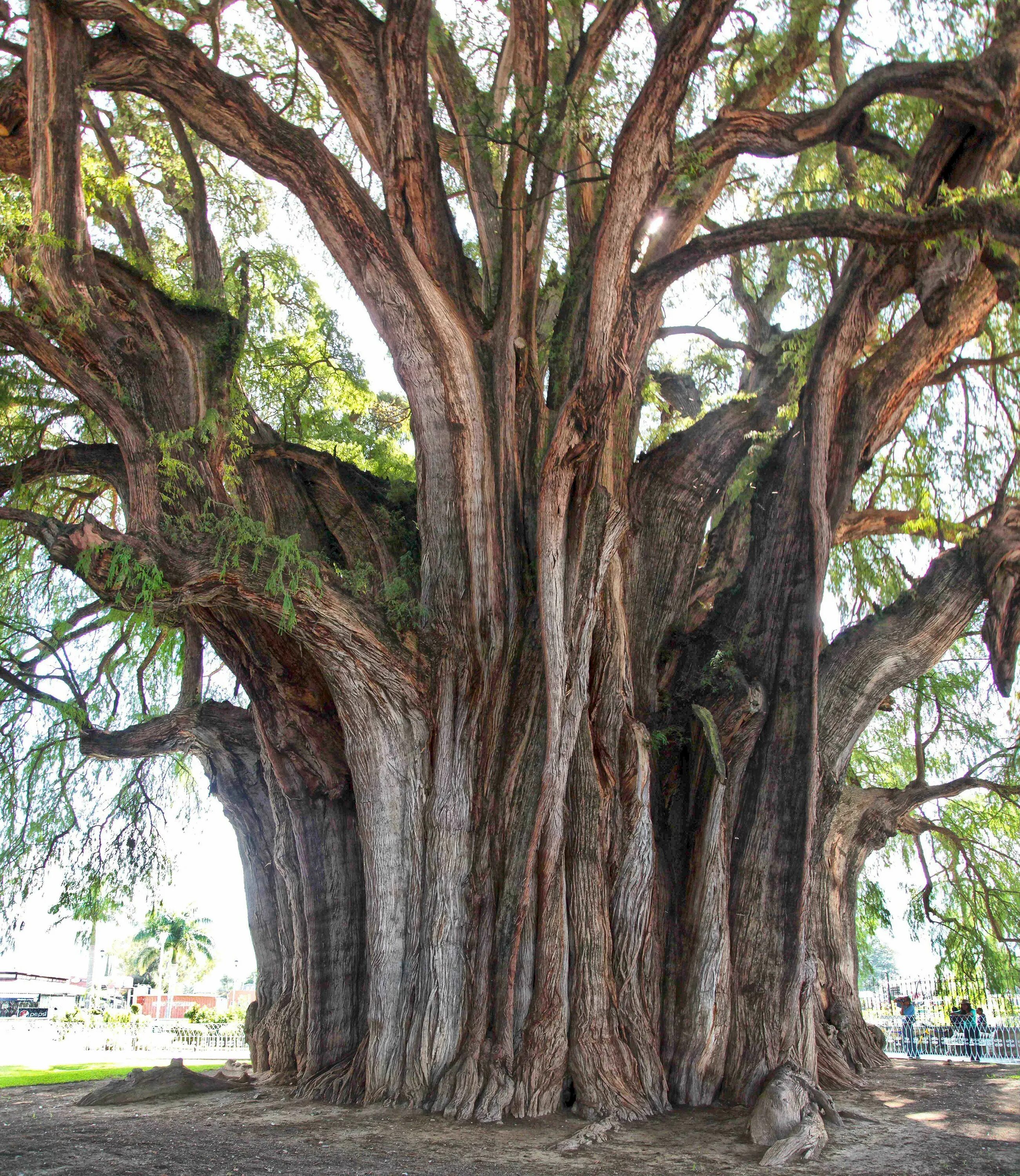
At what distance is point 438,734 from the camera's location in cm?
631

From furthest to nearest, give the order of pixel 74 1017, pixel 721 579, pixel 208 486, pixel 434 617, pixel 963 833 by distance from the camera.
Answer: pixel 74 1017
pixel 963 833
pixel 721 579
pixel 434 617
pixel 208 486

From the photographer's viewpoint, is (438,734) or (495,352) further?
(495,352)

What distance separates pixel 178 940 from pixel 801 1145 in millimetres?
35463

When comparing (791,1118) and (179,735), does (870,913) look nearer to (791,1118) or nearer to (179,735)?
(791,1118)

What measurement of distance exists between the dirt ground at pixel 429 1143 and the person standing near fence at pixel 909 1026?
6.40 metres

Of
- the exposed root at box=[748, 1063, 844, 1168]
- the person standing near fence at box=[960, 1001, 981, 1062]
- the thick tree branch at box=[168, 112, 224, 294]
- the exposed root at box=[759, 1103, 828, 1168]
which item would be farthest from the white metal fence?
the thick tree branch at box=[168, 112, 224, 294]

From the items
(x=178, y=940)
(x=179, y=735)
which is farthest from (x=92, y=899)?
(x=178, y=940)

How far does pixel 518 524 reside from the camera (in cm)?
676

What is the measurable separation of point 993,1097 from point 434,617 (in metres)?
5.24

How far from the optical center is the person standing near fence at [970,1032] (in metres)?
11.2

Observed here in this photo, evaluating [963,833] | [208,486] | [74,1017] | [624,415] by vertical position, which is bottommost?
[74,1017]

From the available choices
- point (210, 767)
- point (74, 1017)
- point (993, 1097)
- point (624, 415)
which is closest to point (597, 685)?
point (624, 415)

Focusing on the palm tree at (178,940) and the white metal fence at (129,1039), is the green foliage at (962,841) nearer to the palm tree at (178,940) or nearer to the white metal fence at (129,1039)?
the white metal fence at (129,1039)

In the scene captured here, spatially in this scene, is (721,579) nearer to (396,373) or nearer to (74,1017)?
(396,373)
